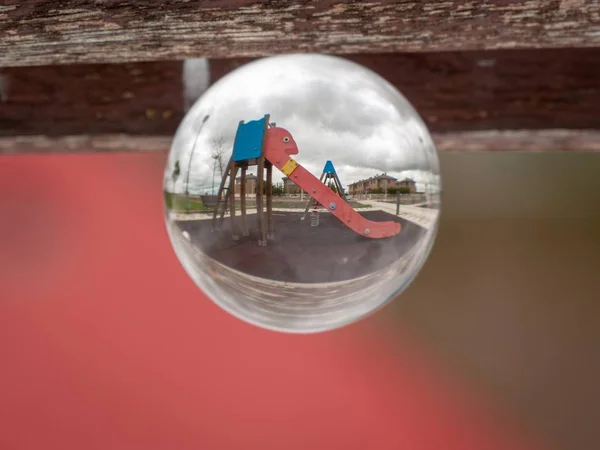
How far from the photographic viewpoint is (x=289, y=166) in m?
0.34

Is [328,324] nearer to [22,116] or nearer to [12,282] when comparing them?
[22,116]

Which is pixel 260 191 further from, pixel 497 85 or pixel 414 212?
pixel 497 85

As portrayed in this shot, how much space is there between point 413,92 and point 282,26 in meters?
0.21

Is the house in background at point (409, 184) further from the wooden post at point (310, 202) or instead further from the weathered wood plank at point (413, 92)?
the weathered wood plank at point (413, 92)

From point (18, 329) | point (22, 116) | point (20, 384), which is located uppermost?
point (22, 116)

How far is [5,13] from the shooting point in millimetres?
424

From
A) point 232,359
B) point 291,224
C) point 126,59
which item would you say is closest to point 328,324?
point 291,224

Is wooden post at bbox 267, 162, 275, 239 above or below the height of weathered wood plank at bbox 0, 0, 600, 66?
below

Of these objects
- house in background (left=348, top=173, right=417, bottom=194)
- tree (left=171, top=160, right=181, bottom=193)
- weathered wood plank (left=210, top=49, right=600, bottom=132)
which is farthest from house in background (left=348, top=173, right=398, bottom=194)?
weathered wood plank (left=210, top=49, right=600, bottom=132)

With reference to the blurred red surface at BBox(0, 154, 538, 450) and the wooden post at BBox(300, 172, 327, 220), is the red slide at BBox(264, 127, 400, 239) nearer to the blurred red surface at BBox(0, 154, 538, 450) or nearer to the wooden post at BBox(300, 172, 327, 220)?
the wooden post at BBox(300, 172, 327, 220)

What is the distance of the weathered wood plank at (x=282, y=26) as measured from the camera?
41cm


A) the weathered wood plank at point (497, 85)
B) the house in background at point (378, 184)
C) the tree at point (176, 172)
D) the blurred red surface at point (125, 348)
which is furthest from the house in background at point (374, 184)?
the blurred red surface at point (125, 348)

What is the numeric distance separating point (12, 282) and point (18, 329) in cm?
11

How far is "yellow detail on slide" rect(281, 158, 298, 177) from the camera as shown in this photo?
34 cm
